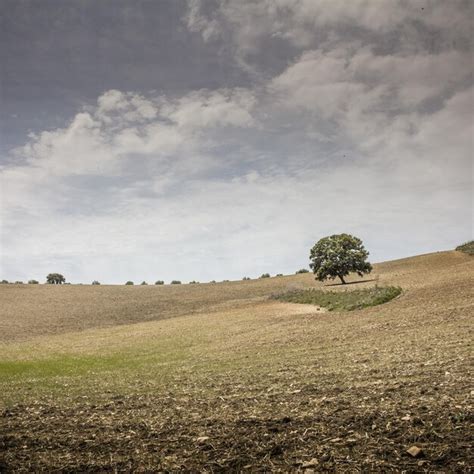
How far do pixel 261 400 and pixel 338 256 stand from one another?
59.3m

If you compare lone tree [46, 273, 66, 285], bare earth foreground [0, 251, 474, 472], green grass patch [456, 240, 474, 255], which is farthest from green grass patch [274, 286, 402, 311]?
lone tree [46, 273, 66, 285]

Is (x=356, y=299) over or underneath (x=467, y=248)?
underneath

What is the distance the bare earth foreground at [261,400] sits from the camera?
8758mm

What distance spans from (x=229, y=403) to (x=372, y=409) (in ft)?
14.6

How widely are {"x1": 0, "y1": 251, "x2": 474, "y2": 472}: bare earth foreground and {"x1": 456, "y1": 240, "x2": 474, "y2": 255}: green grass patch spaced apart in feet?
215

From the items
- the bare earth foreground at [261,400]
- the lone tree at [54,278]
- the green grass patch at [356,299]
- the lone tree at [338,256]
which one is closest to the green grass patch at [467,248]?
the lone tree at [338,256]

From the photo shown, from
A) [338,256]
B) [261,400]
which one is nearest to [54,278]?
[338,256]

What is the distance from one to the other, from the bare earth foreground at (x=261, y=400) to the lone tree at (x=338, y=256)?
34052mm

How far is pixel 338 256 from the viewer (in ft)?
231

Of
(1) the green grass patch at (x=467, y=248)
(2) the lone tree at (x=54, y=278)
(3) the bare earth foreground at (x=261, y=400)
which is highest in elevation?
(2) the lone tree at (x=54, y=278)

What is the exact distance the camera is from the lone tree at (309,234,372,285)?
69.9 m

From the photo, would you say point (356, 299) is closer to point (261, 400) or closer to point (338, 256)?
point (338, 256)

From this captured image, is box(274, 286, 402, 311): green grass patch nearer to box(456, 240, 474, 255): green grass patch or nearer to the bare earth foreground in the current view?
the bare earth foreground

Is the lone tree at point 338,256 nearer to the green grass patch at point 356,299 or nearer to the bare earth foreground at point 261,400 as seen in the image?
the green grass patch at point 356,299
